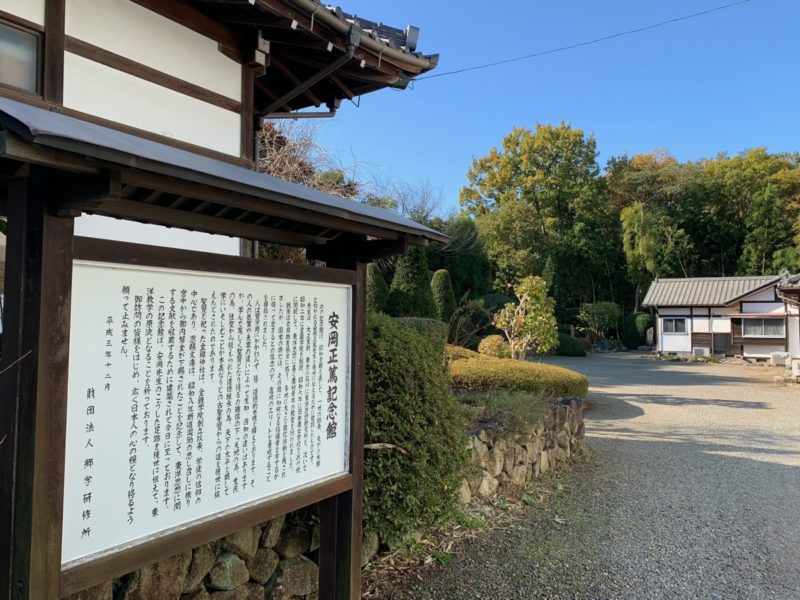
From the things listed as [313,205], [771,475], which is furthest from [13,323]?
[771,475]

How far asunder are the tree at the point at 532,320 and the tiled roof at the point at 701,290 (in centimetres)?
1805

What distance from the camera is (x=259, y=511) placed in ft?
7.37

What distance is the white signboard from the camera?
171 centimetres

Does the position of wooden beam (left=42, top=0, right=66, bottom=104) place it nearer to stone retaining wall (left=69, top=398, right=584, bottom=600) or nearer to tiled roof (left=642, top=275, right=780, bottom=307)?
stone retaining wall (left=69, top=398, right=584, bottom=600)

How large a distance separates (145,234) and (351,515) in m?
2.86

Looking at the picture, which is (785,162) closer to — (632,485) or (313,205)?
(632,485)

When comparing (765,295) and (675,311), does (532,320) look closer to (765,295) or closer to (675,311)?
(765,295)

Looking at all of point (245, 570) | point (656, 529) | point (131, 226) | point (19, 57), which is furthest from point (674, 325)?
point (19, 57)

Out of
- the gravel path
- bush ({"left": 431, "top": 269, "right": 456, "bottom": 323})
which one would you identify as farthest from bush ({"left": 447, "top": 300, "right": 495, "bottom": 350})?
the gravel path

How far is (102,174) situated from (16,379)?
26.3 inches

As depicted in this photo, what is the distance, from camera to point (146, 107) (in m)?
4.24

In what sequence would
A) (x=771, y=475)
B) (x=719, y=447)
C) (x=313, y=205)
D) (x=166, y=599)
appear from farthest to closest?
(x=719, y=447) → (x=771, y=475) → (x=166, y=599) → (x=313, y=205)

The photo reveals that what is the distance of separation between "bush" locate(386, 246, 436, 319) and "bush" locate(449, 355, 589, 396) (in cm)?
214

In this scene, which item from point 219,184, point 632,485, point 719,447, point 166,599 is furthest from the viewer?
point 719,447
